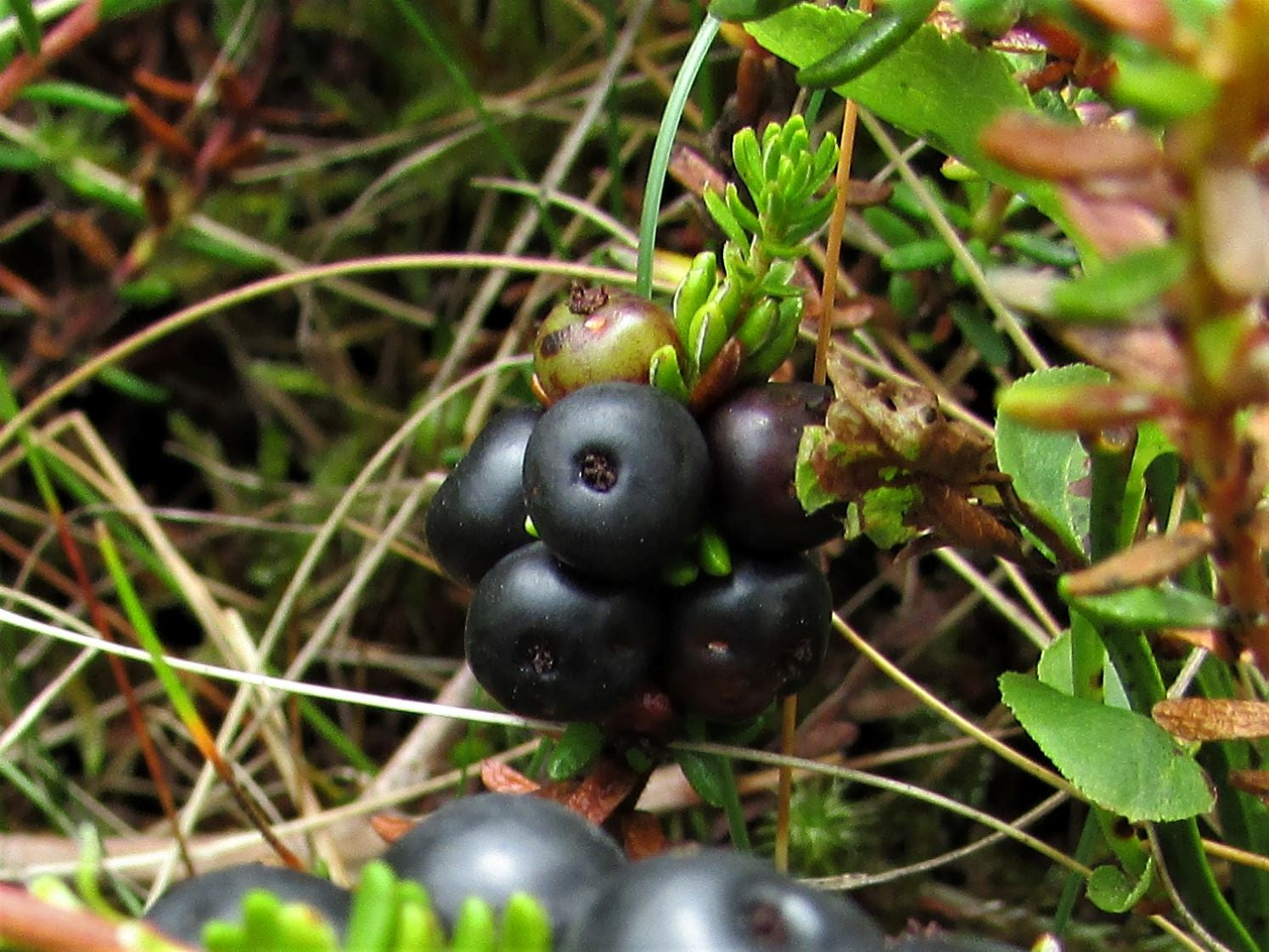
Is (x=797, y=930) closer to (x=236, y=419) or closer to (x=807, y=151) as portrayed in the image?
(x=807, y=151)

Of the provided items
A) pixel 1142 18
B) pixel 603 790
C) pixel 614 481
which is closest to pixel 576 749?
pixel 603 790

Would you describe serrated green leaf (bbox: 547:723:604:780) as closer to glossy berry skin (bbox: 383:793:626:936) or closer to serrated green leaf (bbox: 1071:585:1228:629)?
glossy berry skin (bbox: 383:793:626:936)

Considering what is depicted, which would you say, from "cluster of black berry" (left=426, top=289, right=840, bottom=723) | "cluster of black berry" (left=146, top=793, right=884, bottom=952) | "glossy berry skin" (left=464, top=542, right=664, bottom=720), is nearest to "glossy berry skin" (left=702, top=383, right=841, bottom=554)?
"cluster of black berry" (left=426, top=289, right=840, bottom=723)

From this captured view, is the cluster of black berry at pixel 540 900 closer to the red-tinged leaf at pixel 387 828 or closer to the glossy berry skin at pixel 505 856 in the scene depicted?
the glossy berry skin at pixel 505 856

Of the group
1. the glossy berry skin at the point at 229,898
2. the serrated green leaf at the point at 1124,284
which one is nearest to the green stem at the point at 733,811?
the glossy berry skin at the point at 229,898

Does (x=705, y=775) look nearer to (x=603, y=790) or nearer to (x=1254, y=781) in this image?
(x=603, y=790)

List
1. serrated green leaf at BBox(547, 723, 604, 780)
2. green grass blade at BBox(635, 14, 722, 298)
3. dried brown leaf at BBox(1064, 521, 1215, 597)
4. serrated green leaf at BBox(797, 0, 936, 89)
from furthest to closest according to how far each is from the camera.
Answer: green grass blade at BBox(635, 14, 722, 298) < serrated green leaf at BBox(547, 723, 604, 780) < serrated green leaf at BBox(797, 0, 936, 89) < dried brown leaf at BBox(1064, 521, 1215, 597)

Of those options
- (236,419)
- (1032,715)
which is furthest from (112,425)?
(1032,715)

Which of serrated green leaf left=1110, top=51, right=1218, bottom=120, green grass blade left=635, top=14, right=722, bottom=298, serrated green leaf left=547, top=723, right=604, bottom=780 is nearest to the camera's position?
serrated green leaf left=1110, top=51, right=1218, bottom=120
